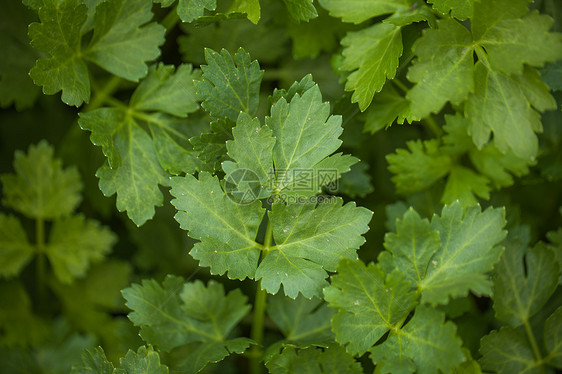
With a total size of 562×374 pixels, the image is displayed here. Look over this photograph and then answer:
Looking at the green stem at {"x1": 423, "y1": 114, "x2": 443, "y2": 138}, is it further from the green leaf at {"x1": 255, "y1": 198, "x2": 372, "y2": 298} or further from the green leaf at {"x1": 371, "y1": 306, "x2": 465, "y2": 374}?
the green leaf at {"x1": 371, "y1": 306, "x2": 465, "y2": 374}

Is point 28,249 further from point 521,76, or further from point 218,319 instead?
point 521,76

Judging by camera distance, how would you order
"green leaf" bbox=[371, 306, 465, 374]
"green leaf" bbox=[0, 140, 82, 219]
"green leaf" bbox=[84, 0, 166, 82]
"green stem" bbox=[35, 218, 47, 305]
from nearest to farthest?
1. "green leaf" bbox=[371, 306, 465, 374]
2. "green leaf" bbox=[84, 0, 166, 82]
3. "green leaf" bbox=[0, 140, 82, 219]
4. "green stem" bbox=[35, 218, 47, 305]

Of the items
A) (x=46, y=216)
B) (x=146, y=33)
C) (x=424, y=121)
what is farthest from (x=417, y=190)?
(x=46, y=216)

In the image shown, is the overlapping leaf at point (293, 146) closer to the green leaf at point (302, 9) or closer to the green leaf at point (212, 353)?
the green leaf at point (302, 9)

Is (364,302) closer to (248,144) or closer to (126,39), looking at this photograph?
(248,144)

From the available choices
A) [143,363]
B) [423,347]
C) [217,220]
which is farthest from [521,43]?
[143,363]

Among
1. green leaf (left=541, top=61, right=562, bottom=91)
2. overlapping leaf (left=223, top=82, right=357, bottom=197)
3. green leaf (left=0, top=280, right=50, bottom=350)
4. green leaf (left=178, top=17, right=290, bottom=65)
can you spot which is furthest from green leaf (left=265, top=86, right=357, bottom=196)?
green leaf (left=0, top=280, right=50, bottom=350)

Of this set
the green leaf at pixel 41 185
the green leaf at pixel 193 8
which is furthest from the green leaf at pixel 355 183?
the green leaf at pixel 41 185
